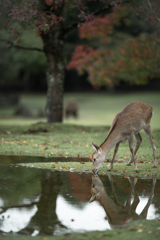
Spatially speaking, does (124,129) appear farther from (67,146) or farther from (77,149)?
(67,146)

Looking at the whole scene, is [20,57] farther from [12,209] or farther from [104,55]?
[12,209]

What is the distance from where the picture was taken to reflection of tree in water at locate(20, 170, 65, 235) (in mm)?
5125

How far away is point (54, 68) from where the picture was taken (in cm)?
1650

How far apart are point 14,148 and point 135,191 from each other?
17.5 feet

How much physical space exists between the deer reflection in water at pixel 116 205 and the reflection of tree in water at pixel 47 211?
2.33 ft

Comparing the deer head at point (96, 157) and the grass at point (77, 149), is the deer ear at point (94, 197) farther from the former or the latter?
the grass at point (77, 149)

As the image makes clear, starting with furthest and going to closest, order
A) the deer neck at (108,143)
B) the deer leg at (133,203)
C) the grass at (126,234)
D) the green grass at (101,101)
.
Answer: the green grass at (101,101)
the deer neck at (108,143)
the deer leg at (133,203)
the grass at (126,234)

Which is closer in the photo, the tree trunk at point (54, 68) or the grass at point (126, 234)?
the grass at point (126, 234)

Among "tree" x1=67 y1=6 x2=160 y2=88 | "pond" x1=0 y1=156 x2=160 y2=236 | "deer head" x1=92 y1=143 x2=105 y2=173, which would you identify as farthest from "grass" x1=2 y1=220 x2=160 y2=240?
"tree" x1=67 y1=6 x2=160 y2=88

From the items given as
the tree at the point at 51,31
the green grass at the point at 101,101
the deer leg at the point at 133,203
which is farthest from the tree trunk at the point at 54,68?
the green grass at the point at 101,101

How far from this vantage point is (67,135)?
14.5 meters

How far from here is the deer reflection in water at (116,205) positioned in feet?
18.6

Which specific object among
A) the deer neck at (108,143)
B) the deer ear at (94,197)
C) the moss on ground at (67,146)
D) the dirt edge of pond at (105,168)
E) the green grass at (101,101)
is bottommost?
the green grass at (101,101)

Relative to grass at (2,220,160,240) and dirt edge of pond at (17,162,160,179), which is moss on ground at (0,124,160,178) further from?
grass at (2,220,160,240)
